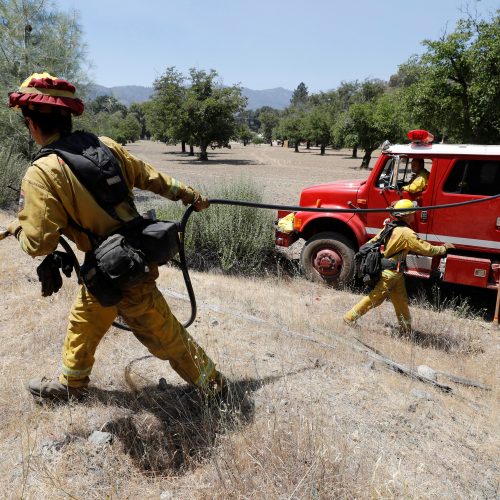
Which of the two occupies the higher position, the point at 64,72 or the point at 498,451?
the point at 64,72

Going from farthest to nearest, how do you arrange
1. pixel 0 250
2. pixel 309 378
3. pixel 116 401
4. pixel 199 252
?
pixel 199 252 → pixel 0 250 → pixel 309 378 → pixel 116 401

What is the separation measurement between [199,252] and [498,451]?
5231 millimetres

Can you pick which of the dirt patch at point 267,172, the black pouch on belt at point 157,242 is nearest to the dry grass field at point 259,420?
the black pouch on belt at point 157,242

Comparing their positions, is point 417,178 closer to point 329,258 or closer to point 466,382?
point 329,258

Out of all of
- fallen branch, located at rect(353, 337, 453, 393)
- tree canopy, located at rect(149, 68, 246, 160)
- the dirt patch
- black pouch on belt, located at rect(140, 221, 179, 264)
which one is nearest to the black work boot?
black pouch on belt, located at rect(140, 221, 179, 264)

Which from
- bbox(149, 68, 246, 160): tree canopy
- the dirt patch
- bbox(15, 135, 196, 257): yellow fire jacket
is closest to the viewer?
bbox(15, 135, 196, 257): yellow fire jacket

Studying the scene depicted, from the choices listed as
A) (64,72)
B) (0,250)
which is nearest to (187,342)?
(0,250)

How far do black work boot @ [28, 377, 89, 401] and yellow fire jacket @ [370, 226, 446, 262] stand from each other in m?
3.30

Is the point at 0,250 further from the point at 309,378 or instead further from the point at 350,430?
the point at 350,430

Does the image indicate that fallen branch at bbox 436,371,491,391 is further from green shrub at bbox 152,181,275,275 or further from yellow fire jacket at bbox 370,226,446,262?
green shrub at bbox 152,181,275,275

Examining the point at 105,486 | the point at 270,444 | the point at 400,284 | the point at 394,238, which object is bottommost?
the point at 105,486

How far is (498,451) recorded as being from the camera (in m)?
2.74

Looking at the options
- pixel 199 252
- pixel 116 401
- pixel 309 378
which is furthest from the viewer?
pixel 199 252

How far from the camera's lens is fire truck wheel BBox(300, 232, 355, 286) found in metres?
6.40
